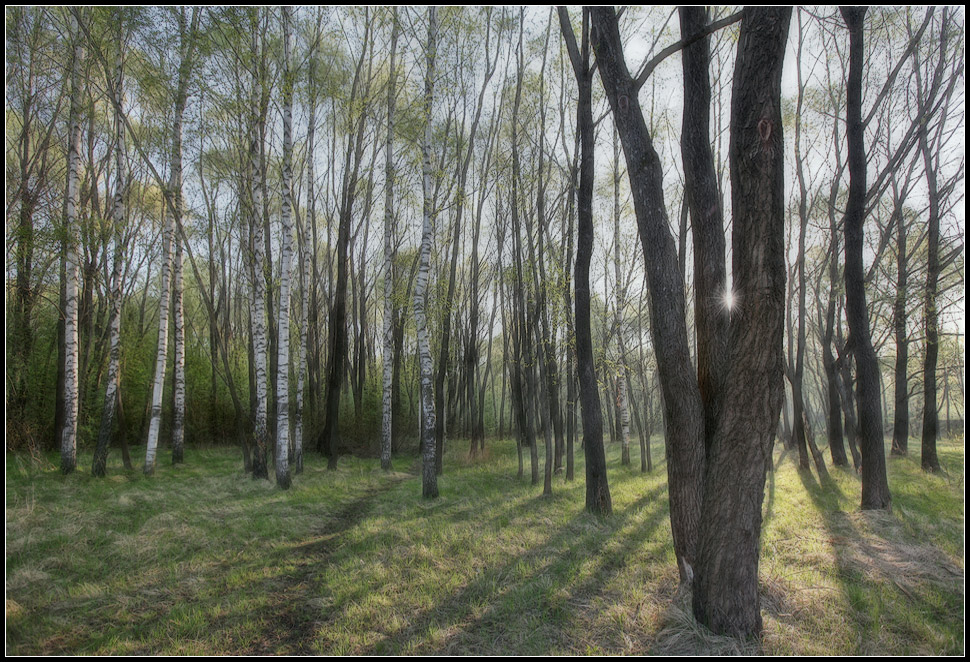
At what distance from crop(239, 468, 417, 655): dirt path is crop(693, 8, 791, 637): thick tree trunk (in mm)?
2946

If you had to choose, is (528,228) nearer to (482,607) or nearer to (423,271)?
(423,271)

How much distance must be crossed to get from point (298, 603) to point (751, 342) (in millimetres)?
4217

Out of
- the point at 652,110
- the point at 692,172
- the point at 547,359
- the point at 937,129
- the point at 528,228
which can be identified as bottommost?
the point at 547,359

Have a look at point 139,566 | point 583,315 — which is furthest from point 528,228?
point 139,566

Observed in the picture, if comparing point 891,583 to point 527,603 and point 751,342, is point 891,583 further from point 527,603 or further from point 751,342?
point 527,603

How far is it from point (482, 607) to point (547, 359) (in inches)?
234

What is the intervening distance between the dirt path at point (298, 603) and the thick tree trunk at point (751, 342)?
295 centimetres

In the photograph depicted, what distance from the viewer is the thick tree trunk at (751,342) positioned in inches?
113

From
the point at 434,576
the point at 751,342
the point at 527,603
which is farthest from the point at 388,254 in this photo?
the point at 751,342

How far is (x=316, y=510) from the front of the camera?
7.00 meters

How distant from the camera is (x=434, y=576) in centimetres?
423

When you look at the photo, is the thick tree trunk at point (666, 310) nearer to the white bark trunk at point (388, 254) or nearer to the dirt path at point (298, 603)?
the dirt path at point (298, 603)

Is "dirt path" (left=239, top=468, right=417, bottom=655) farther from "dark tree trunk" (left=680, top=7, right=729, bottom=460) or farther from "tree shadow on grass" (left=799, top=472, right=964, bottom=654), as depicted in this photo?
"tree shadow on grass" (left=799, top=472, right=964, bottom=654)

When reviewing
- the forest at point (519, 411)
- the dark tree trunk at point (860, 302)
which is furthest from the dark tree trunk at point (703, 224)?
the dark tree trunk at point (860, 302)
